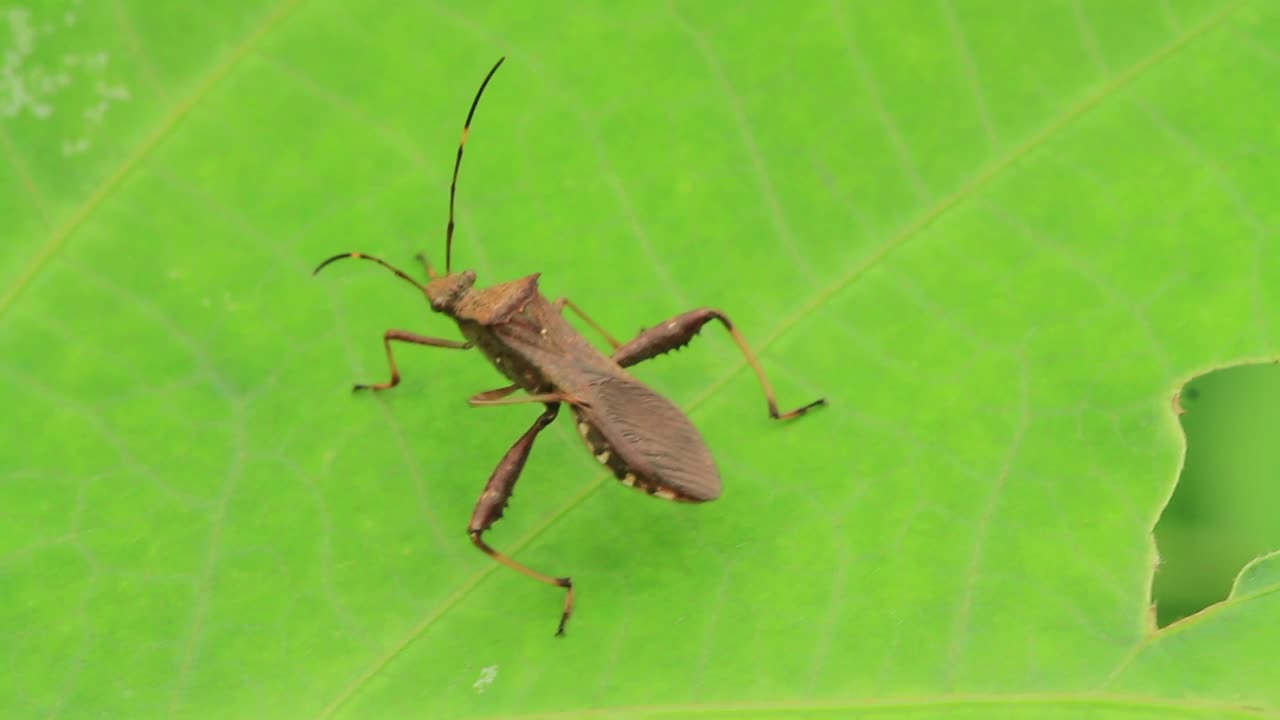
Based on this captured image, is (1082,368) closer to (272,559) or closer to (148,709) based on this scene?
(272,559)

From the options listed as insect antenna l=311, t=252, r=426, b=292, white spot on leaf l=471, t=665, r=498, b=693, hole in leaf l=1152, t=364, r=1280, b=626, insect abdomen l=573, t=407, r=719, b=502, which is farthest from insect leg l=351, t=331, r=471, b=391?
hole in leaf l=1152, t=364, r=1280, b=626

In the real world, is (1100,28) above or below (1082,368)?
above

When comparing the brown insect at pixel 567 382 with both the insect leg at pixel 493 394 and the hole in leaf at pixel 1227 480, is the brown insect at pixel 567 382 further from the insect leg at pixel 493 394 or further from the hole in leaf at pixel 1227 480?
the hole in leaf at pixel 1227 480

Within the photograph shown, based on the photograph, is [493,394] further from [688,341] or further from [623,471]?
[688,341]

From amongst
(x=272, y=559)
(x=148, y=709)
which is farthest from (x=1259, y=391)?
(x=148, y=709)

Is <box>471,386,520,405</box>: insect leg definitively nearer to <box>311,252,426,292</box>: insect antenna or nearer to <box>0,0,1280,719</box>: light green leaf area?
<box>0,0,1280,719</box>: light green leaf area

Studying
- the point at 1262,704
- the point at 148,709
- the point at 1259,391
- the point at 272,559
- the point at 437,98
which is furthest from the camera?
the point at 1259,391
